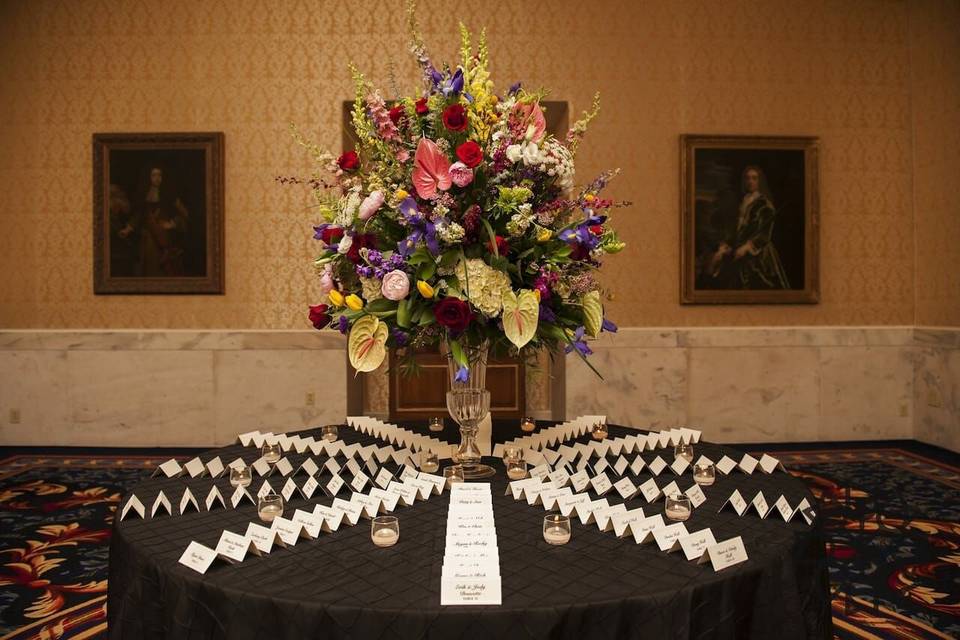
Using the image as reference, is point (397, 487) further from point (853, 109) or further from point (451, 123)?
point (853, 109)

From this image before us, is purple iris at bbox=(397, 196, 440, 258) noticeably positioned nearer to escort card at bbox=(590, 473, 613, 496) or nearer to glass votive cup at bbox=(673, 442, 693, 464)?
escort card at bbox=(590, 473, 613, 496)

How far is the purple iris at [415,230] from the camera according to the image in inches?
60.9

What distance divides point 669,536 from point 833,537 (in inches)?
110

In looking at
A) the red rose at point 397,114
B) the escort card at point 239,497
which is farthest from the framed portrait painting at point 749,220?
the escort card at point 239,497

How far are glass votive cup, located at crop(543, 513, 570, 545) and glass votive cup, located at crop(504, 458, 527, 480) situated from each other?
1.21 feet

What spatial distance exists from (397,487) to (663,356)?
15.2 ft

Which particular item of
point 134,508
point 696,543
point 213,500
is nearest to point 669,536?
point 696,543

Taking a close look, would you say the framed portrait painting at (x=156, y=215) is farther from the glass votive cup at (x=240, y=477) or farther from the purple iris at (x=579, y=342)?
the purple iris at (x=579, y=342)

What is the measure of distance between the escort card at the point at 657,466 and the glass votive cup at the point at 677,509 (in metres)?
0.30

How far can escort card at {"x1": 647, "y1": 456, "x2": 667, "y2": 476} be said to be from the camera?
1.69 meters

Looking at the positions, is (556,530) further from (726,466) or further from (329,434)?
(329,434)

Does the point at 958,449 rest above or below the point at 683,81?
below

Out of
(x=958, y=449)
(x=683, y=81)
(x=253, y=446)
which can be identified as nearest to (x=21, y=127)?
(x=253, y=446)

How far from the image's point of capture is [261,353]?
570 centimetres
